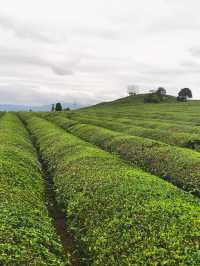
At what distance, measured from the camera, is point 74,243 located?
20688 mm

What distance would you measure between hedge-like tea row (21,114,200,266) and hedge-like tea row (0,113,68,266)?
5.57 feet

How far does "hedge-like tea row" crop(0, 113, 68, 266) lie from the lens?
16078 millimetres

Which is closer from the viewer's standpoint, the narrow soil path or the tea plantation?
the tea plantation

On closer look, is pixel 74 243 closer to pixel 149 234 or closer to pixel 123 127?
pixel 149 234

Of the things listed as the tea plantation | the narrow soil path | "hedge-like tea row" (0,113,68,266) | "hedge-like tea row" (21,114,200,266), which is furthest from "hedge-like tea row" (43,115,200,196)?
"hedge-like tea row" (0,113,68,266)

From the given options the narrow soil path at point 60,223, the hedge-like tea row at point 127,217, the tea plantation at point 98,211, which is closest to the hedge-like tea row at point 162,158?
the tea plantation at point 98,211

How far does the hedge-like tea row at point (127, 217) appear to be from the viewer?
52.7ft

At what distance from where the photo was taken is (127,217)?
19.5 meters

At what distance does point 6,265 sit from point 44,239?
4.06m

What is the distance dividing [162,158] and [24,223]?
67.2 feet

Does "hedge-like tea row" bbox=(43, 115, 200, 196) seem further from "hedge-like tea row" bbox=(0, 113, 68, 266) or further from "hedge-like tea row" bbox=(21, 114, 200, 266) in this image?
"hedge-like tea row" bbox=(0, 113, 68, 266)

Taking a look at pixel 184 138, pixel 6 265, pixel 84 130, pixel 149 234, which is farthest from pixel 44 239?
pixel 84 130

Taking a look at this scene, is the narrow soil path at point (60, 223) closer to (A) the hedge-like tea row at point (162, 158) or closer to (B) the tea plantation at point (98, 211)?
(B) the tea plantation at point (98, 211)

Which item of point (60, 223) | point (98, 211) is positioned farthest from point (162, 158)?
point (98, 211)
